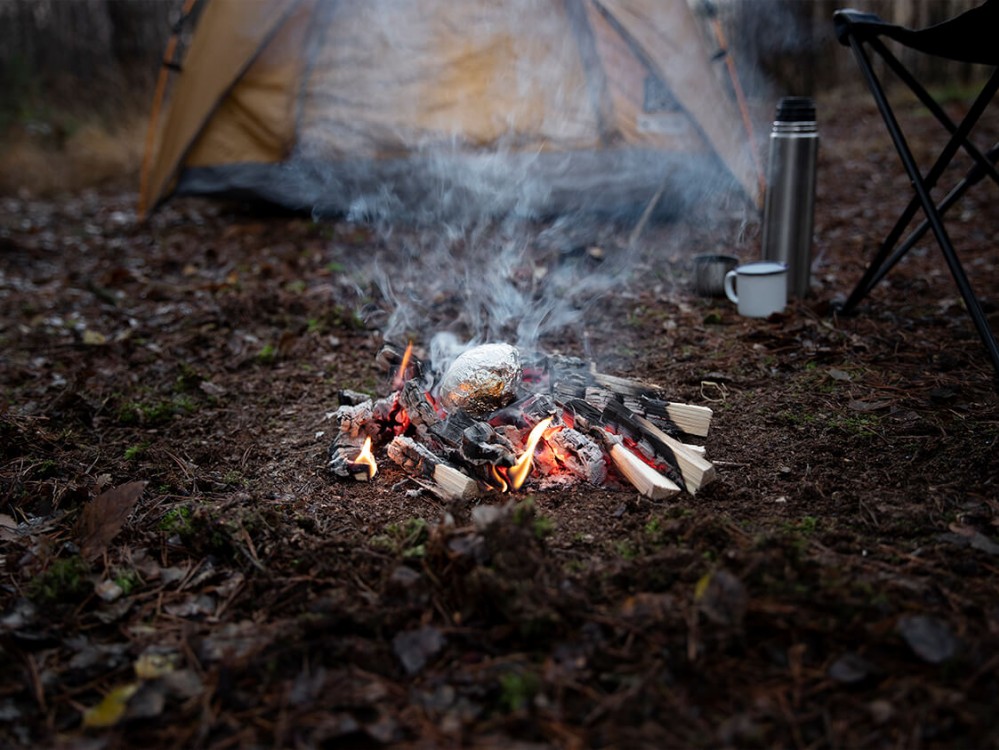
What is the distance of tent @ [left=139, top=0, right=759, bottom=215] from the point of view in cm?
527

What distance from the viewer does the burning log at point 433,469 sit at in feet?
7.69

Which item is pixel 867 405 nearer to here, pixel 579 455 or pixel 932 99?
pixel 579 455

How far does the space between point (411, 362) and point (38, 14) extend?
36.8 feet

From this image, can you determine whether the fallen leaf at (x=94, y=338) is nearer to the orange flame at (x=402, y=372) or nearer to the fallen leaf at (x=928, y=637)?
the orange flame at (x=402, y=372)

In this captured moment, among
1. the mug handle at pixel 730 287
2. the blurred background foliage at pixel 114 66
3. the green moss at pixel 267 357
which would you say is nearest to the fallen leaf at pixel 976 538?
the mug handle at pixel 730 287

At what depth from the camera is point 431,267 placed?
5.00 metres

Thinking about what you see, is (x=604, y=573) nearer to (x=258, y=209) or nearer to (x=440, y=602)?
(x=440, y=602)

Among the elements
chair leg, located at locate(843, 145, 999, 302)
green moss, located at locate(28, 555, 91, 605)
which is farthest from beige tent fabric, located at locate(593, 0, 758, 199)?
green moss, located at locate(28, 555, 91, 605)

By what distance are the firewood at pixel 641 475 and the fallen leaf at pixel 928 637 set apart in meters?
0.75

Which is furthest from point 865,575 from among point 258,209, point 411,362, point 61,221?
point 61,221

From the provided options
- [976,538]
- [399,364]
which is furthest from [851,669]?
[399,364]

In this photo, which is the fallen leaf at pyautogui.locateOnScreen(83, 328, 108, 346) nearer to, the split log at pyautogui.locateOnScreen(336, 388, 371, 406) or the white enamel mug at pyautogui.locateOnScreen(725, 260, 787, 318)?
the split log at pyautogui.locateOnScreen(336, 388, 371, 406)

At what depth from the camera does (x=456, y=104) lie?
18.3 ft

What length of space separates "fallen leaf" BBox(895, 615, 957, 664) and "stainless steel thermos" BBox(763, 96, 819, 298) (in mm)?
2783
